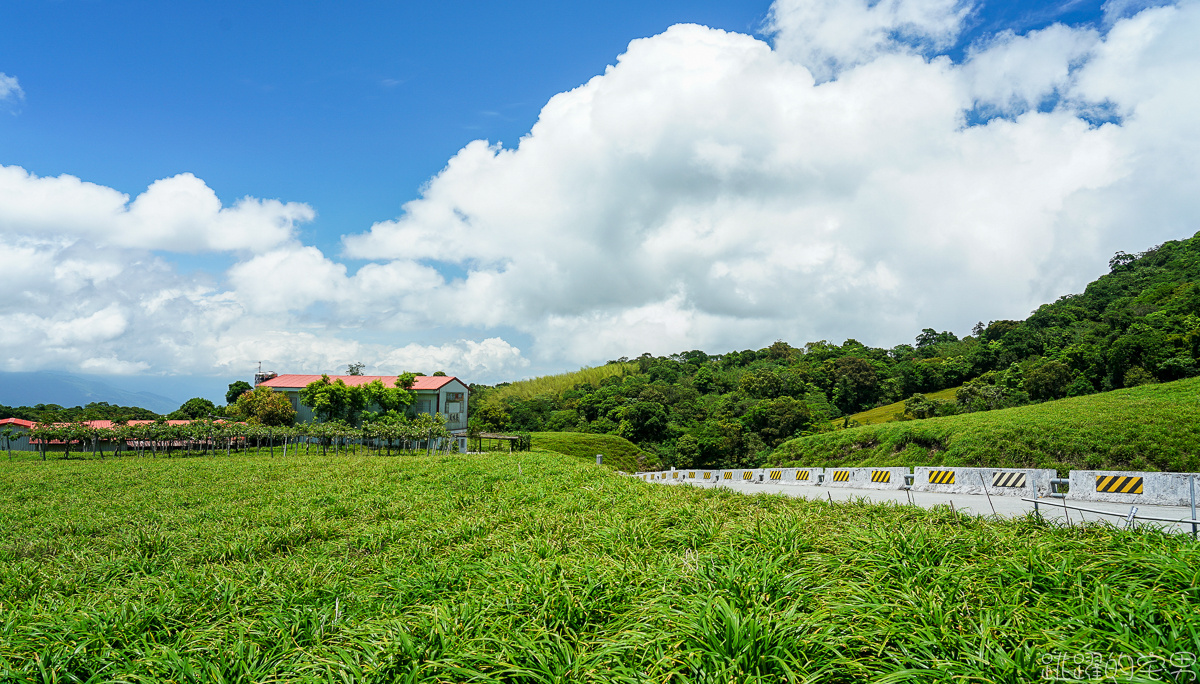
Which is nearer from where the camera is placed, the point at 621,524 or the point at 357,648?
the point at 357,648

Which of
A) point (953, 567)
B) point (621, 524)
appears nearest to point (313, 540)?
point (621, 524)

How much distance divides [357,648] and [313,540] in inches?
226

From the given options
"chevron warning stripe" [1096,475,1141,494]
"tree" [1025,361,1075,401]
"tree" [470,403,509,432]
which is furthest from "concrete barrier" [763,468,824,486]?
"tree" [470,403,509,432]

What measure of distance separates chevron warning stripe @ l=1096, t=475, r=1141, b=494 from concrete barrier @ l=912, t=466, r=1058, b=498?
0.71 metres

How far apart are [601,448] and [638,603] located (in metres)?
49.2

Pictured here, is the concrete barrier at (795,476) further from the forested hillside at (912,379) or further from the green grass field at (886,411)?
the green grass field at (886,411)

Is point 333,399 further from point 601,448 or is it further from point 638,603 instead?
point 638,603

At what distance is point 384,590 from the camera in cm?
589

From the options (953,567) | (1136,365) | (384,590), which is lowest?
(384,590)

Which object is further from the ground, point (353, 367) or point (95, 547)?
point (353, 367)

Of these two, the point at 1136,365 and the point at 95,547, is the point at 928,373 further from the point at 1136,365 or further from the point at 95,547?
the point at 95,547

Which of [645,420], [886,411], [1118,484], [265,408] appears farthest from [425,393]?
[1118,484]

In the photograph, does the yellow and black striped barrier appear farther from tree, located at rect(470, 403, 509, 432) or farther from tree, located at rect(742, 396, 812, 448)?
tree, located at rect(470, 403, 509, 432)

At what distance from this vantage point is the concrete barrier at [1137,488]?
9.40 m
